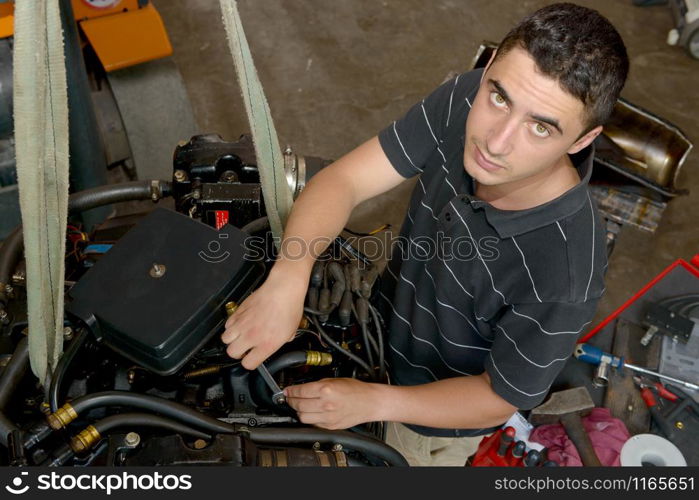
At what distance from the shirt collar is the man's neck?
0.02 meters

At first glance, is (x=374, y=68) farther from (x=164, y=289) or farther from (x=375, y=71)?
(x=164, y=289)

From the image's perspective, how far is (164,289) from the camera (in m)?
1.05

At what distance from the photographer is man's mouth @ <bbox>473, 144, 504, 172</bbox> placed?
3.66 feet

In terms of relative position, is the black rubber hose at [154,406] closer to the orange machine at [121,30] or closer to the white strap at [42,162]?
the white strap at [42,162]

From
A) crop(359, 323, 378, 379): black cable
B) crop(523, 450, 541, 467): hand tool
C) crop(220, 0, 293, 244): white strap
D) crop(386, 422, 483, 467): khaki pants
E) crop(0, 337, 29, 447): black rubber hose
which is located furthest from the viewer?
crop(523, 450, 541, 467): hand tool

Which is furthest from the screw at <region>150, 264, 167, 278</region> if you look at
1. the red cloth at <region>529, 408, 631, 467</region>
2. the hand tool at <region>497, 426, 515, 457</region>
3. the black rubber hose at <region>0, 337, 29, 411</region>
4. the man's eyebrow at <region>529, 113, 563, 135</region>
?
the red cloth at <region>529, 408, 631, 467</region>

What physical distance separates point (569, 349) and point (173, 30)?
9.60 feet

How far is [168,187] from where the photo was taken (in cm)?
143

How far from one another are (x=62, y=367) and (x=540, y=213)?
817 millimetres

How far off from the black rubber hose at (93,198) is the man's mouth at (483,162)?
0.67 meters

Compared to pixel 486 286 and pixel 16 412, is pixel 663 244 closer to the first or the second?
pixel 486 286

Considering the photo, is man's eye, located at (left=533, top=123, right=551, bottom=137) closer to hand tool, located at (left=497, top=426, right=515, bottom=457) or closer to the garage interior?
hand tool, located at (left=497, top=426, right=515, bottom=457)

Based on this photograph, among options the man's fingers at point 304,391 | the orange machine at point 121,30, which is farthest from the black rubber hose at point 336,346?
the orange machine at point 121,30

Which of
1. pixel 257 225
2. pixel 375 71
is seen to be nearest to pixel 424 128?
pixel 257 225
